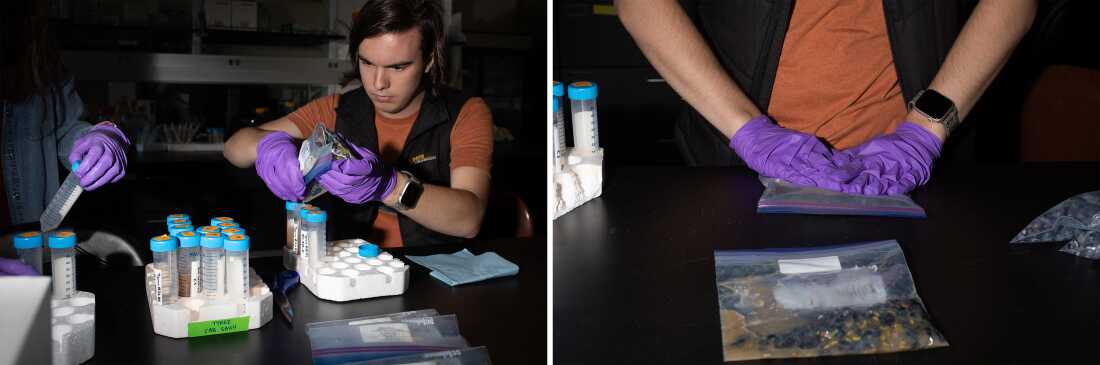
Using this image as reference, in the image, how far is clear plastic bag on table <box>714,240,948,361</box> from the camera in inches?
28.1

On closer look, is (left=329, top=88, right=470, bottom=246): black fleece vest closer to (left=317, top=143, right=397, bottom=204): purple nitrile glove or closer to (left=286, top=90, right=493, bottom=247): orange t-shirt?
(left=286, top=90, right=493, bottom=247): orange t-shirt

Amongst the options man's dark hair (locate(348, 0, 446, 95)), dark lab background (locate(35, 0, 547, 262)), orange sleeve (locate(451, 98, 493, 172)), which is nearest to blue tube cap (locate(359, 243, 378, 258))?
orange sleeve (locate(451, 98, 493, 172))

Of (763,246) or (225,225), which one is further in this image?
(225,225)

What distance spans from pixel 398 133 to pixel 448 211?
0.36m

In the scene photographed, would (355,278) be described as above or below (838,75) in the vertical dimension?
below

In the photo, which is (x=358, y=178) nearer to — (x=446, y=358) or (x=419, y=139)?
(x=419, y=139)

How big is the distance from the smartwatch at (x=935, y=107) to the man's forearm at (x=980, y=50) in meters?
0.06

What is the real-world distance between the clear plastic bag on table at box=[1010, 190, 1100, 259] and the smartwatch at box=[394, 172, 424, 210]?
115 cm

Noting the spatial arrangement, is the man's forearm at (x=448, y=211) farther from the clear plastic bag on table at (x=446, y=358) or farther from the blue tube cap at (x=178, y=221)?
the clear plastic bag on table at (x=446, y=358)

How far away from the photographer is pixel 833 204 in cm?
118

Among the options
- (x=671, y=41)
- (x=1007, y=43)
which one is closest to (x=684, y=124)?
(x=671, y=41)

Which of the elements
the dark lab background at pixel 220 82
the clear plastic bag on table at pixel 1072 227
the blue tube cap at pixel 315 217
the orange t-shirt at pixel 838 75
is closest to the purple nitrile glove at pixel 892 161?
the orange t-shirt at pixel 838 75

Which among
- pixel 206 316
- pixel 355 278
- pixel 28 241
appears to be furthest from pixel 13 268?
pixel 355 278

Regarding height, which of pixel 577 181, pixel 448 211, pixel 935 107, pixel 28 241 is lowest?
pixel 448 211
